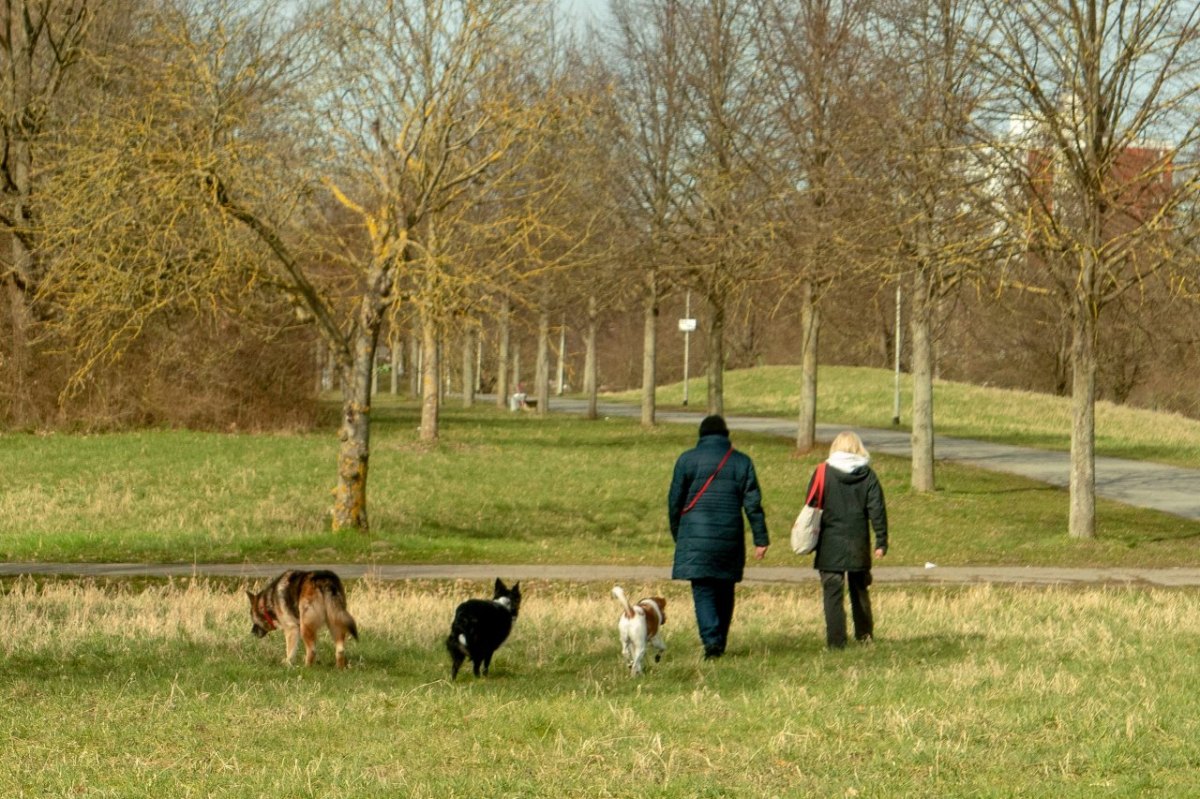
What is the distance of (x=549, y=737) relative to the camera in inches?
321

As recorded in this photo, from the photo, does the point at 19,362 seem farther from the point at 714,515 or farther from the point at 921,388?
the point at 714,515

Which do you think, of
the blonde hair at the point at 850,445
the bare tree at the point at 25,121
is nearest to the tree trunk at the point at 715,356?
the bare tree at the point at 25,121

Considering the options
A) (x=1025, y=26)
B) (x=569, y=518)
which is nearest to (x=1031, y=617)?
(x=1025, y=26)

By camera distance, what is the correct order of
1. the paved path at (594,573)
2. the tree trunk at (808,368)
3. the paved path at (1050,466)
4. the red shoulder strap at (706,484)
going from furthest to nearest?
the tree trunk at (808,368), the paved path at (1050,466), the paved path at (594,573), the red shoulder strap at (706,484)

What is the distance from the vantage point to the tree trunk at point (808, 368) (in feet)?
115

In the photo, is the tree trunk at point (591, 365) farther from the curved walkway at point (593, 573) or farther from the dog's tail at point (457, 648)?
the dog's tail at point (457, 648)

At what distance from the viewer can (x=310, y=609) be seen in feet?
35.1

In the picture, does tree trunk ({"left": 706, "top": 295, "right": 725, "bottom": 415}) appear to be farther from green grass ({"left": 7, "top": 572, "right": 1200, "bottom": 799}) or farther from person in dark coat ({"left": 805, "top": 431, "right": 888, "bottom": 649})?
person in dark coat ({"left": 805, "top": 431, "right": 888, "bottom": 649})

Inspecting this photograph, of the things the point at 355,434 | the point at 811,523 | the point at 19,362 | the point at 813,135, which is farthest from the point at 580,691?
the point at 19,362

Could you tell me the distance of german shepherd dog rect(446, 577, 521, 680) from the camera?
32.8 ft

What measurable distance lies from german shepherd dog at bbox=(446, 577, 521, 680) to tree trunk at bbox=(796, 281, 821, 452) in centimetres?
2367

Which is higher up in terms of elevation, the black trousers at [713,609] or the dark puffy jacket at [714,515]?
the dark puffy jacket at [714,515]

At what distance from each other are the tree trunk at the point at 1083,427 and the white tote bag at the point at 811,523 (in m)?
12.4

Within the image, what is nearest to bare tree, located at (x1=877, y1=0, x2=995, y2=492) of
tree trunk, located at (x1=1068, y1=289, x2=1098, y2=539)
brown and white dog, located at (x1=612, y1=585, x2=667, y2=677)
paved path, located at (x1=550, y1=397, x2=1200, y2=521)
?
tree trunk, located at (x1=1068, y1=289, x2=1098, y2=539)
